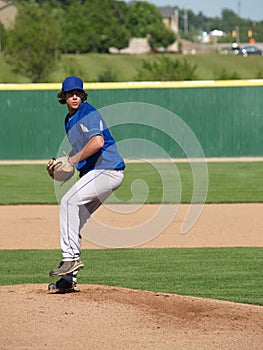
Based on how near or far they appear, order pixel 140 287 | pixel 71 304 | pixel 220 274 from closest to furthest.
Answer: pixel 71 304 < pixel 140 287 < pixel 220 274

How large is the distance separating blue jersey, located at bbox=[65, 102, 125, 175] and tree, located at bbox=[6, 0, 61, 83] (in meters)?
37.3

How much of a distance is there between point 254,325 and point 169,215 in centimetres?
789

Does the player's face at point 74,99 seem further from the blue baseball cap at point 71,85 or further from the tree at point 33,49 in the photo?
the tree at point 33,49

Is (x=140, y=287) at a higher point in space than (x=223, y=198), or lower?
higher

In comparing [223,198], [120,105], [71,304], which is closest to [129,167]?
[120,105]

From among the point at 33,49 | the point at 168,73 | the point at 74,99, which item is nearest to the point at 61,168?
the point at 74,99

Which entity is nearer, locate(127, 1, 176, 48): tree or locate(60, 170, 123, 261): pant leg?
locate(60, 170, 123, 261): pant leg

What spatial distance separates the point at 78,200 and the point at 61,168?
1.14 feet

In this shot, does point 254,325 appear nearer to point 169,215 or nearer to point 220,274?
point 220,274

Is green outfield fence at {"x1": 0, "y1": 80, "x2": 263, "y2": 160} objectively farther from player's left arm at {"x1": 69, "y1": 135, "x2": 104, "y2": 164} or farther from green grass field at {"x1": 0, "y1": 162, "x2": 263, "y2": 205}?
player's left arm at {"x1": 69, "y1": 135, "x2": 104, "y2": 164}

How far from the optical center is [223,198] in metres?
17.0

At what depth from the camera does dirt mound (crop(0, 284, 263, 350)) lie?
6473 millimetres

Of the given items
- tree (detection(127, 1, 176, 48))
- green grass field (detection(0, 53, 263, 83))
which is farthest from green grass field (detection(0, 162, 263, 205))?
tree (detection(127, 1, 176, 48))

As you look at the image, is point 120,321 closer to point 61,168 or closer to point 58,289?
point 58,289
